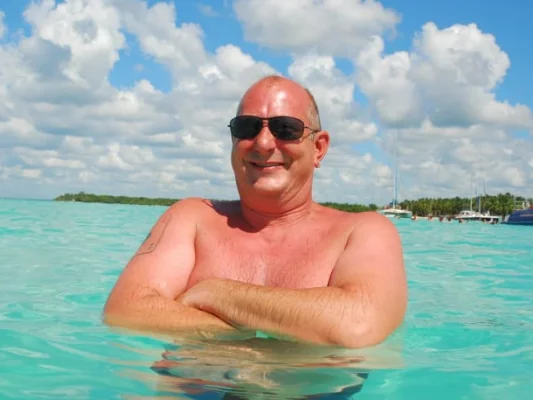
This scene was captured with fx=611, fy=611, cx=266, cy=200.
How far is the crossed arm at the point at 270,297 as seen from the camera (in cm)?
294

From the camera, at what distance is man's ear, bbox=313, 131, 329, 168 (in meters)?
3.86

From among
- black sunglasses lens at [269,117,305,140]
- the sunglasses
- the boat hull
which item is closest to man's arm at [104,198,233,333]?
the sunglasses

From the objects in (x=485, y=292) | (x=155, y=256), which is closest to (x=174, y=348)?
(x=155, y=256)

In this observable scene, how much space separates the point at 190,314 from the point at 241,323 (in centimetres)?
30

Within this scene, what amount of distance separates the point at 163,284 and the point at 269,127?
110cm

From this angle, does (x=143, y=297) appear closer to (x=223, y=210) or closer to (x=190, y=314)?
(x=190, y=314)

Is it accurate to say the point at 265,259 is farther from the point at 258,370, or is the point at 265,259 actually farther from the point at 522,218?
the point at 522,218

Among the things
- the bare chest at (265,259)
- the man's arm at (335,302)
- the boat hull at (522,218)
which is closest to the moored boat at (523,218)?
the boat hull at (522,218)

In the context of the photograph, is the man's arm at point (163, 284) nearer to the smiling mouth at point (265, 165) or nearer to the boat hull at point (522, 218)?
the smiling mouth at point (265, 165)

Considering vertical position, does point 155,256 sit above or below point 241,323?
above

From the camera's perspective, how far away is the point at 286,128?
143 inches

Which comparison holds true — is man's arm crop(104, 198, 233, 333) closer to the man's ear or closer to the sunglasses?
the sunglasses

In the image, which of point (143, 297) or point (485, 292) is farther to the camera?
point (485, 292)

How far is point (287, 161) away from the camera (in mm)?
3678
